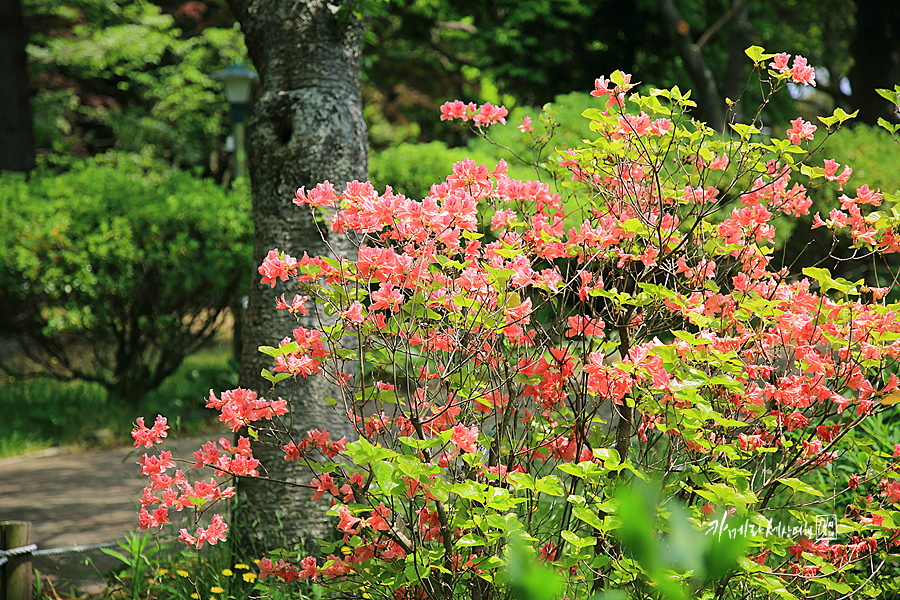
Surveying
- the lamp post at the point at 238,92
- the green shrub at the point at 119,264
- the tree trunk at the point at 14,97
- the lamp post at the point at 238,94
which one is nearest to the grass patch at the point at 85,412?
the green shrub at the point at 119,264

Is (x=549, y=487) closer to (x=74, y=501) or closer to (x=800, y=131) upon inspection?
(x=800, y=131)

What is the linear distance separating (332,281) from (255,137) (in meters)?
1.58

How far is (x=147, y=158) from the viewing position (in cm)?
1494

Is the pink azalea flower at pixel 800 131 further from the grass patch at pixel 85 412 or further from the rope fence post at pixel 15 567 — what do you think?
the grass patch at pixel 85 412

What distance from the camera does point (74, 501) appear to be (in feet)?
16.7

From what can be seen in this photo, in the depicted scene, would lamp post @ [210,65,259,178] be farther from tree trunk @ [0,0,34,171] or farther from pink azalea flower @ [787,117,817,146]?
pink azalea flower @ [787,117,817,146]

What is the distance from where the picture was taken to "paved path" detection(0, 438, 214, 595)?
378 cm

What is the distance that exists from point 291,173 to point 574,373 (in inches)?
65.6

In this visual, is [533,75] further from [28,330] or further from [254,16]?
[254,16]

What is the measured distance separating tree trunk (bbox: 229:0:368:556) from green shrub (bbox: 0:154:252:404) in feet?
12.5

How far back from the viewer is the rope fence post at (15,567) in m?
2.91

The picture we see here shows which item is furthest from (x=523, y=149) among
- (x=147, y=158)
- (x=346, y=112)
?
(x=147, y=158)

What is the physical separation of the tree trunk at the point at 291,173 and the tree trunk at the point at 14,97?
27.0 ft

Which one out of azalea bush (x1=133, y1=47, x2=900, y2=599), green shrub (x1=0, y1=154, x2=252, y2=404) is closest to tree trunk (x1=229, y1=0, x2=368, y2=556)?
azalea bush (x1=133, y1=47, x2=900, y2=599)
